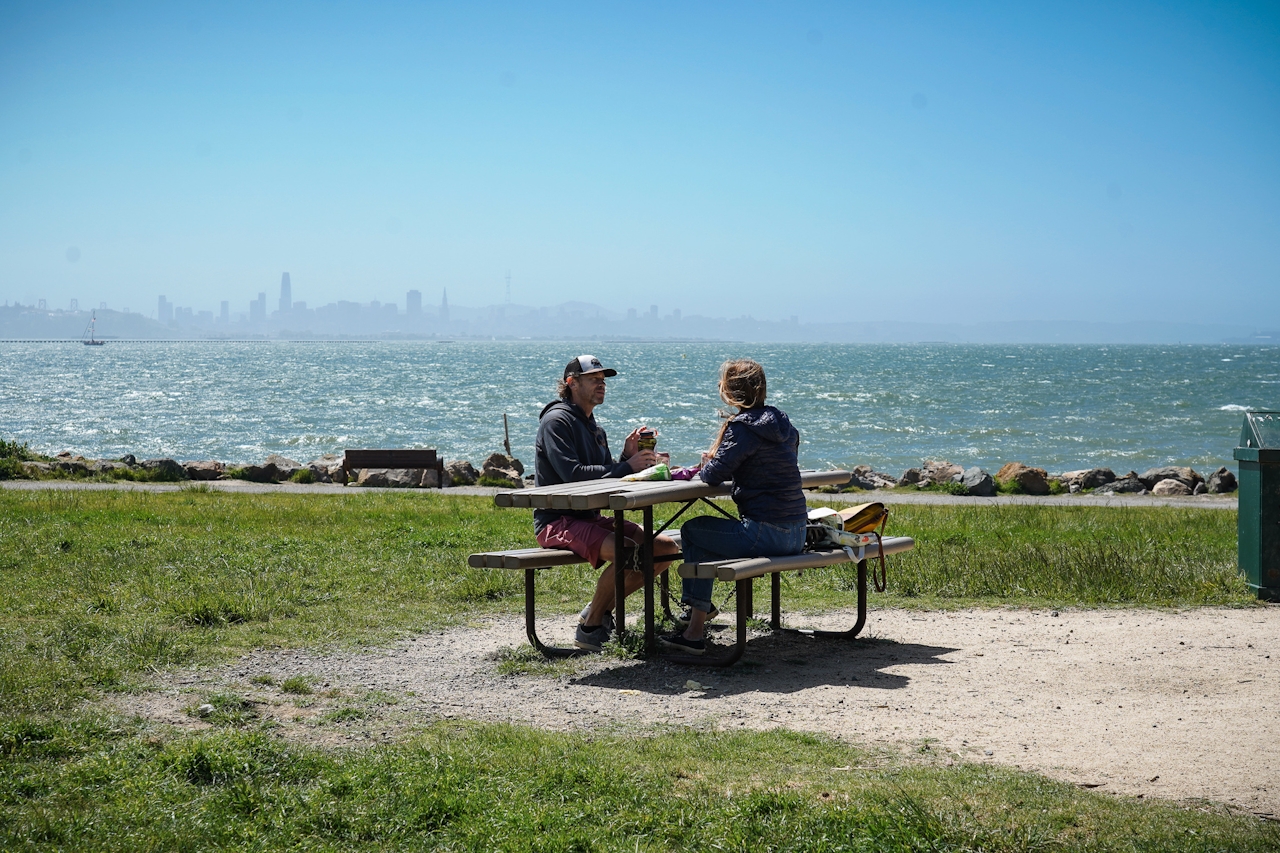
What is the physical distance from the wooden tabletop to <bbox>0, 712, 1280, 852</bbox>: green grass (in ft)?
5.00

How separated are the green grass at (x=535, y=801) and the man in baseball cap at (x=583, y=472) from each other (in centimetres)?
211

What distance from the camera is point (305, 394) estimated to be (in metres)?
71.1

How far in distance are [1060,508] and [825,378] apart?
72348mm

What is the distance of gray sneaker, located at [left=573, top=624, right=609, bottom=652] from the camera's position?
22.0ft

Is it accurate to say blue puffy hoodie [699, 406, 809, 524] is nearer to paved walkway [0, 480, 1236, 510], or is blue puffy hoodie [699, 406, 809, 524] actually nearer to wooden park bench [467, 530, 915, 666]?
wooden park bench [467, 530, 915, 666]

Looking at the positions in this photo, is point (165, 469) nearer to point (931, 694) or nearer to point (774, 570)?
point (774, 570)

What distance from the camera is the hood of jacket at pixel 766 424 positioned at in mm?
6152

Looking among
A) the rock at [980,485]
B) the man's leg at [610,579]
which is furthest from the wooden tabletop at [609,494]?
the rock at [980,485]

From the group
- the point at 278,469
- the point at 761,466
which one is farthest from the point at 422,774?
the point at 278,469

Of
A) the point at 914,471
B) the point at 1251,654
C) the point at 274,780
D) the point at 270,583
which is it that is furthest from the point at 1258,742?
the point at 914,471

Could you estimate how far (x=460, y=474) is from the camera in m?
23.0

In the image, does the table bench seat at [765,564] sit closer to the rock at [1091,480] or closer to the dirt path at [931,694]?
the dirt path at [931,694]

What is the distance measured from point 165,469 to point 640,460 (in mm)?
18360

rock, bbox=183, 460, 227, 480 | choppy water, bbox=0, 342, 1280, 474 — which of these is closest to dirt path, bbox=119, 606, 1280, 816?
rock, bbox=183, 460, 227, 480
